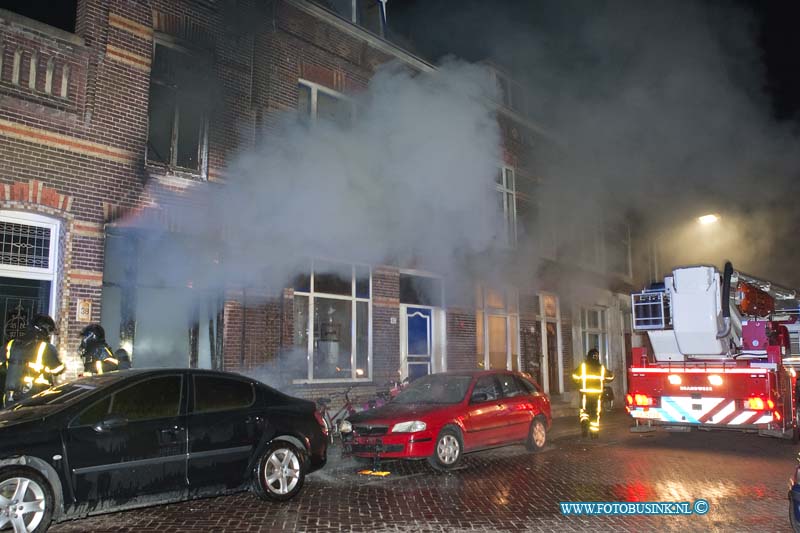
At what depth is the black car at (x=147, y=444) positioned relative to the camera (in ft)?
14.9

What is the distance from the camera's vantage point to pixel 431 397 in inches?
335

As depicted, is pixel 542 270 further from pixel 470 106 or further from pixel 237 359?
pixel 237 359

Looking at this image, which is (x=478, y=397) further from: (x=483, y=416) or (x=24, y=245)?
(x=24, y=245)

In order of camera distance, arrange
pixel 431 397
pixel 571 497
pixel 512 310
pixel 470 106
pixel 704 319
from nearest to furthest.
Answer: pixel 571 497 < pixel 431 397 < pixel 704 319 < pixel 470 106 < pixel 512 310

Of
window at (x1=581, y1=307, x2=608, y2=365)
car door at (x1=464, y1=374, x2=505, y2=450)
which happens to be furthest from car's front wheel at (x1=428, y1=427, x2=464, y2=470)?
window at (x1=581, y1=307, x2=608, y2=365)

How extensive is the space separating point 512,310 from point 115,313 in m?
9.69

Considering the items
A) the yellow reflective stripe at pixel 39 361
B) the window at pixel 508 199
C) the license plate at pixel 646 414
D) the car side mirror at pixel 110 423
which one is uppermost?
the window at pixel 508 199

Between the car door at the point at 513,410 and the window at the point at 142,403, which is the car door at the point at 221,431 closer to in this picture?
the window at the point at 142,403

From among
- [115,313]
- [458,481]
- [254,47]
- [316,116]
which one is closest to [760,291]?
[458,481]

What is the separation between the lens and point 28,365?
6.92m

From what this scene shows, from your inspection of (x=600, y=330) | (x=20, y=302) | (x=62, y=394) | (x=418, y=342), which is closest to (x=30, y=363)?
(x=20, y=302)

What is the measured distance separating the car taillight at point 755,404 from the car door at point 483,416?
11.7 ft

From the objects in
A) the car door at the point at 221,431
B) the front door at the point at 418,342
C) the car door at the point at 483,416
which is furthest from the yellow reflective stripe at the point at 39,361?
the front door at the point at 418,342

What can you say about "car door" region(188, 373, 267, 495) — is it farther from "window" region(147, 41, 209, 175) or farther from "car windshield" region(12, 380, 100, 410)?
"window" region(147, 41, 209, 175)
